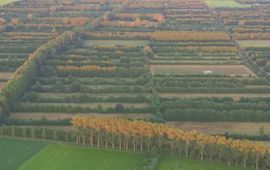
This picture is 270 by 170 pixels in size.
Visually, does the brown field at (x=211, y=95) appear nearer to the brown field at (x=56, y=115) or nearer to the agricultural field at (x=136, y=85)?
the agricultural field at (x=136, y=85)

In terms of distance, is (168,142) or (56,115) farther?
(56,115)

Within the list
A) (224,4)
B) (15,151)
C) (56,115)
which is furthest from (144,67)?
(224,4)

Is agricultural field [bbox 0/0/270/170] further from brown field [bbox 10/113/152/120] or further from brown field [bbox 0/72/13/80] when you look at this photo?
brown field [bbox 0/72/13/80]

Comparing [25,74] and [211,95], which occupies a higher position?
[25,74]

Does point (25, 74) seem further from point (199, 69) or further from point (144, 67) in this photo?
point (199, 69)

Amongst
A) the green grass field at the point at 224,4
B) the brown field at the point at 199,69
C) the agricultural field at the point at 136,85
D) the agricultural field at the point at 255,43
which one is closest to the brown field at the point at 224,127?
the agricultural field at the point at 136,85

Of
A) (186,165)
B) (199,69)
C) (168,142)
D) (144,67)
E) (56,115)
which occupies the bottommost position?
(186,165)

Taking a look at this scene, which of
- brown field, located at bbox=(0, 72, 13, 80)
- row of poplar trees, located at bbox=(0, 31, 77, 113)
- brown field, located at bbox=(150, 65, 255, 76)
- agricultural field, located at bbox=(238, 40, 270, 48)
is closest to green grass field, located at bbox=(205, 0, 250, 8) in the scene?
agricultural field, located at bbox=(238, 40, 270, 48)

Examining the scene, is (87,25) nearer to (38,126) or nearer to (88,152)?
(38,126)
